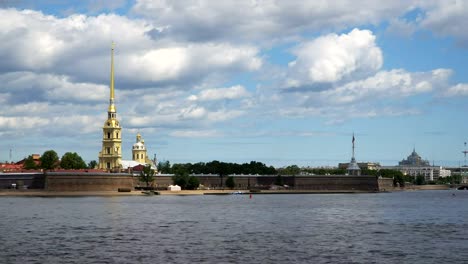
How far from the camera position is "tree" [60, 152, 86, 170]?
570ft

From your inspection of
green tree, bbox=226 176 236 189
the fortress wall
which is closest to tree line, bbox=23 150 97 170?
green tree, bbox=226 176 236 189

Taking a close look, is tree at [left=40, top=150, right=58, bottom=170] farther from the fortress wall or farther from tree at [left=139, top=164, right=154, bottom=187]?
the fortress wall

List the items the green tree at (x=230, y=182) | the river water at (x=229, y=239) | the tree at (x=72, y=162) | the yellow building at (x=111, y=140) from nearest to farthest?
the river water at (x=229, y=239)
the tree at (x=72, y=162)
the green tree at (x=230, y=182)
the yellow building at (x=111, y=140)

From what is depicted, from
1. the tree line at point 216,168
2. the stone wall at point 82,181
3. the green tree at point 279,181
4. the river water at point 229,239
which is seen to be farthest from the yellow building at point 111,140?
the river water at point 229,239

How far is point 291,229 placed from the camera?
5569cm

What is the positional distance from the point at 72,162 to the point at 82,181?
3845cm

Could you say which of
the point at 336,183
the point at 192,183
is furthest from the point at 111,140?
the point at 336,183

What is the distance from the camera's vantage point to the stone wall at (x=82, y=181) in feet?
443

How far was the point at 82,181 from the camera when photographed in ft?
454

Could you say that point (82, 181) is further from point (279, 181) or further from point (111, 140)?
point (279, 181)

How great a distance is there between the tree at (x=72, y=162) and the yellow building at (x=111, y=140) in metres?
4.56

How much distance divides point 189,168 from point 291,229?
14064 centimetres

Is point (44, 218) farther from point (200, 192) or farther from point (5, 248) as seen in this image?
point (200, 192)

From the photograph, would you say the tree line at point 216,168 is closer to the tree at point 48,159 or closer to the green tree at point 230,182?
the green tree at point 230,182
